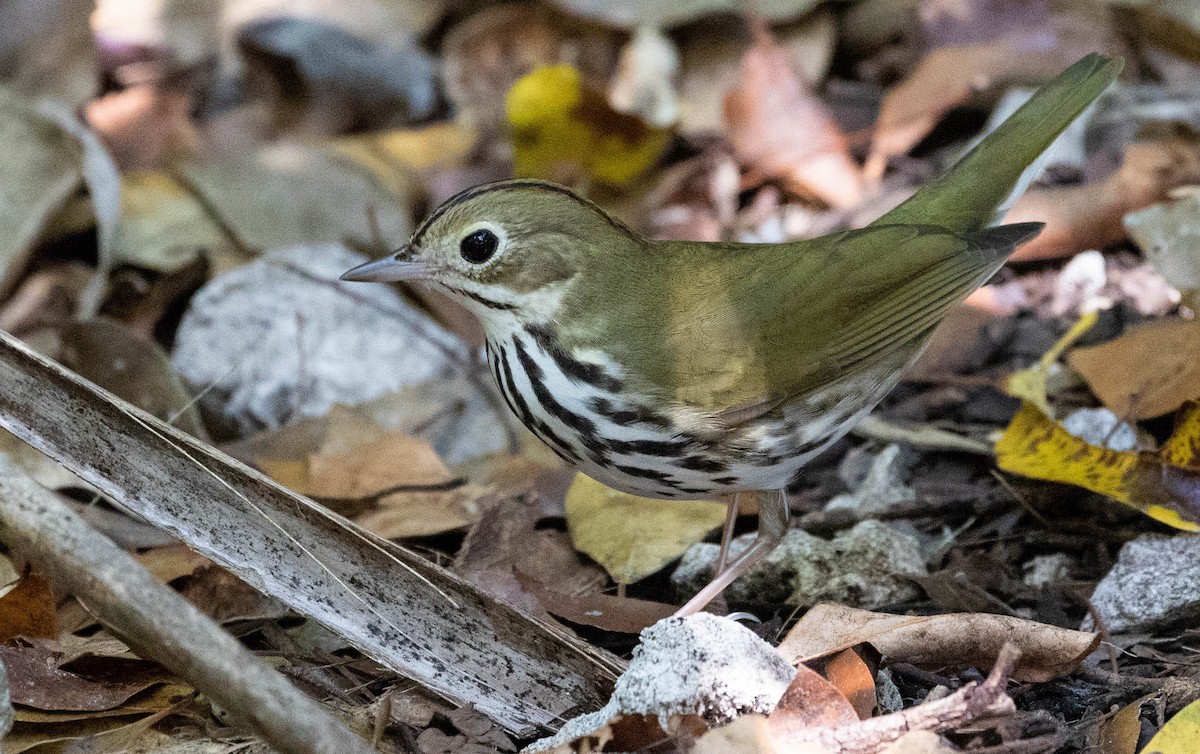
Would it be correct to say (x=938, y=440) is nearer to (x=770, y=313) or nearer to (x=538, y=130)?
(x=770, y=313)

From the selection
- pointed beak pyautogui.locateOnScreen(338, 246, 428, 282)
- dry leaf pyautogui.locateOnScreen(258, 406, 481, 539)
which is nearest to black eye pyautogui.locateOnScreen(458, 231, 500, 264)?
pointed beak pyautogui.locateOnScreen(338, 246, 428, 282)

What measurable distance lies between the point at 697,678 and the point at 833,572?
0.75m

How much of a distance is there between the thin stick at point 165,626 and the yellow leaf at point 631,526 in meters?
1.28

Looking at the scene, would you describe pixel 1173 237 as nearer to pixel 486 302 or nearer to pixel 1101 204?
pixel 1101 204

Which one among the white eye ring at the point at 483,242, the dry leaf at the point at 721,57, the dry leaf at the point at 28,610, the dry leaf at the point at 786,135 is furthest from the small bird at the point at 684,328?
the dry leaf at the point at 721,57

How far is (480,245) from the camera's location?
258 cm

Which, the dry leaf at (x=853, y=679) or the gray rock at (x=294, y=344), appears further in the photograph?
the gray rock at (x=294, y=344)

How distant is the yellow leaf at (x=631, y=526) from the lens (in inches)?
116

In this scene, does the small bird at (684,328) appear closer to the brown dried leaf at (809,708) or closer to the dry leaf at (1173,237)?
the brown dried leaf at (809,708)

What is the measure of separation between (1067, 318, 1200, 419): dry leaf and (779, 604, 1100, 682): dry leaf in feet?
2.92

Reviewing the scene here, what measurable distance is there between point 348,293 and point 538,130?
2.91ft

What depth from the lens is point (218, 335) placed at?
12.4 feet

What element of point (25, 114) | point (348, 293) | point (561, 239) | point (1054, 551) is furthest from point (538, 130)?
point (1054, 551)

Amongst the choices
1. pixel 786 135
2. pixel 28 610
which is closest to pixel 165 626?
pixel 28 610
